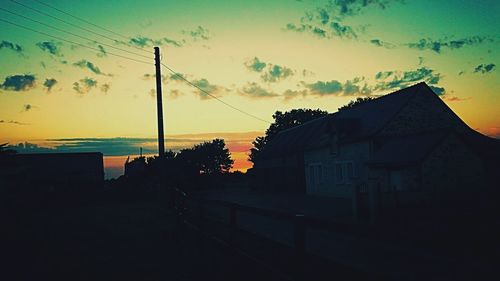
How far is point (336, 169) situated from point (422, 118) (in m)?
7.45

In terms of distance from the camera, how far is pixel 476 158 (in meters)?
20.4

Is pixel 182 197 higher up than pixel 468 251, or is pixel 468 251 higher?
pixel 182 197

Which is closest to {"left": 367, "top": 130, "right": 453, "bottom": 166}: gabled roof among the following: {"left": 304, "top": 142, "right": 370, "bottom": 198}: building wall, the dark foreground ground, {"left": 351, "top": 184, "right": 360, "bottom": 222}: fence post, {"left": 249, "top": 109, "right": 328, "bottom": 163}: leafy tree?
{"left": 304, "top": 142, "right": 370, "bottom": 198}: building wall

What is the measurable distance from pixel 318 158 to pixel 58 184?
28245 mm

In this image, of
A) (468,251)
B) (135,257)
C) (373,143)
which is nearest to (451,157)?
(373,143)

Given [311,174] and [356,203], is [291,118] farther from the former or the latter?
[356,203]

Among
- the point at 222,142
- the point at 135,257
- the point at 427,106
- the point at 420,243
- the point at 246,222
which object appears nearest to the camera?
the point at 420,243

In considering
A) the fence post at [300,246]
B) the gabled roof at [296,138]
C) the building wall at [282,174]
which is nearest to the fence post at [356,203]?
the fence post at [300,246]

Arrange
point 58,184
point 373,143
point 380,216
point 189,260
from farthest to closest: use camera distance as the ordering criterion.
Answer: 1. point 58,184
2. point 373,143
3. point 380,216
4. point 189,260

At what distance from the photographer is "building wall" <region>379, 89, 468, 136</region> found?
25766 mm

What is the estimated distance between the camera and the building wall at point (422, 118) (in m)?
25.8

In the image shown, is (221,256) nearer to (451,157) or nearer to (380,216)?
(380,216)

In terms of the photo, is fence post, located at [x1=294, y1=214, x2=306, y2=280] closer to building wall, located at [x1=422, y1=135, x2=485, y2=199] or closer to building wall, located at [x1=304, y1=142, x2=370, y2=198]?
building wall, located at [x1=422, y1=135, x2=485, y2=199]

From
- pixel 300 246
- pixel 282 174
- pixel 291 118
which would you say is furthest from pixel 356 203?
pixel 291 118
